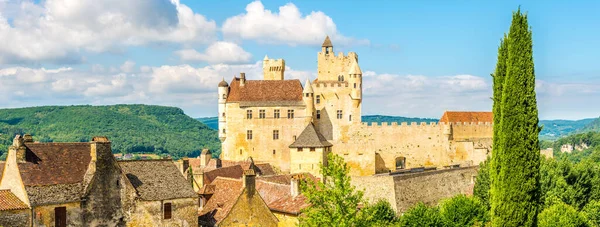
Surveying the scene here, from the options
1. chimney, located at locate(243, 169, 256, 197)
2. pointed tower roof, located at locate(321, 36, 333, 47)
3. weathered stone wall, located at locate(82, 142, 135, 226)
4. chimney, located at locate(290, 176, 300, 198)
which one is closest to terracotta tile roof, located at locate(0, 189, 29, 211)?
weathered stone wall, located at locate(82, 142, 135, 226)

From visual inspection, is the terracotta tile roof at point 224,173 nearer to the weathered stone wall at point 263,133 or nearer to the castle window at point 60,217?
the weathered stone wall at point 263,133

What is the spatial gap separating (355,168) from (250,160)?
12.4 metres

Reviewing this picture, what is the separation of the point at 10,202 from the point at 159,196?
9.58m

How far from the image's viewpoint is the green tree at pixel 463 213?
1879 inches

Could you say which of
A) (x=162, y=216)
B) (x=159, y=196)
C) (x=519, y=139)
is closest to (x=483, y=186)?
(x=519, y=139)

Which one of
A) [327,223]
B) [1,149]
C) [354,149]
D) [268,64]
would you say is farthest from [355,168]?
[1,149]

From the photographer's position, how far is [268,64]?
282 ft

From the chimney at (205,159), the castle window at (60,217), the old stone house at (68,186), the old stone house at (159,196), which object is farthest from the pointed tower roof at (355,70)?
the castle window at (60,217)

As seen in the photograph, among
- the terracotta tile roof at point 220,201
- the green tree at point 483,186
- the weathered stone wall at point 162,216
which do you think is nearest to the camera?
the weathered stone wall at point 162,216

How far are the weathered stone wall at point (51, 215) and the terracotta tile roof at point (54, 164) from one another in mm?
1624

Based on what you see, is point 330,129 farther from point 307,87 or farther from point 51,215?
point 51,215

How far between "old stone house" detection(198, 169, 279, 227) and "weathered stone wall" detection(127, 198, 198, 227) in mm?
1636

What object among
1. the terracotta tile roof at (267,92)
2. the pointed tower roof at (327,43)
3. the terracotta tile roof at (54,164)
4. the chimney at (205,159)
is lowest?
the chimney at (205,159)

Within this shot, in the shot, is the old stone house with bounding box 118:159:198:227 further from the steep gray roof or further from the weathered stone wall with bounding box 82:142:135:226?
the steep gray roof
